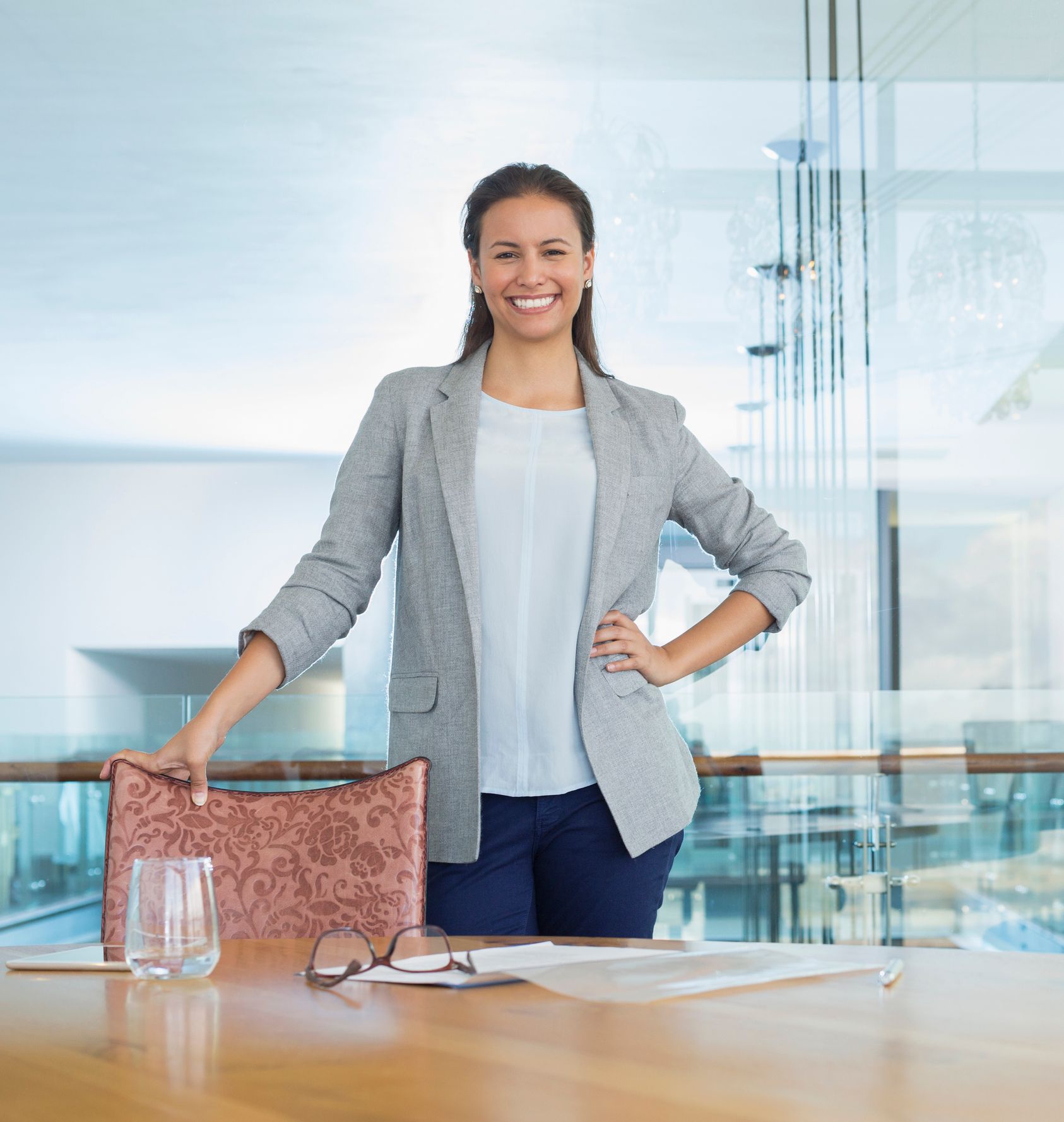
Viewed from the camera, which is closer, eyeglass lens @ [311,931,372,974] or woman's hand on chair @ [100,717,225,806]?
eyeglass lens @ [311,931,372,974]

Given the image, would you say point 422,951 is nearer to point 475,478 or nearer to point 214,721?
point 214,721

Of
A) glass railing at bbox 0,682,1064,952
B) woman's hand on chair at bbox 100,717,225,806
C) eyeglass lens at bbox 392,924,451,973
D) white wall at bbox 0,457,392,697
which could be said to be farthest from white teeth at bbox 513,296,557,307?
white wall at bbox 0,457,392,697

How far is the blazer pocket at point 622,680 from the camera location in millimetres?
1518

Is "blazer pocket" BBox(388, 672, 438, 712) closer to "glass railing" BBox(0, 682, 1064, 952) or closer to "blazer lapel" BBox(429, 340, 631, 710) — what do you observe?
"blazer lapel" BBox(429, 340, 631, 710)

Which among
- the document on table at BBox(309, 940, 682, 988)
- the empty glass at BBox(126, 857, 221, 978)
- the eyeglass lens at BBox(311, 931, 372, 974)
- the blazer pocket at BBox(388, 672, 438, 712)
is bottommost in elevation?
the eyeglass lens at BBox(311, 931, 372, 974)

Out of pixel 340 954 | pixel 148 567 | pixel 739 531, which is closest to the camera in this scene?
pixel 340 954

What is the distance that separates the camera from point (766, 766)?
3094 mm

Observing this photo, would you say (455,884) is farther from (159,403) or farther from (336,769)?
(159,403)

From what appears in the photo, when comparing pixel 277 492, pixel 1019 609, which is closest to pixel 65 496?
pixel 277 492

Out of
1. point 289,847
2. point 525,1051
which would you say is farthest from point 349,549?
point 525,1051

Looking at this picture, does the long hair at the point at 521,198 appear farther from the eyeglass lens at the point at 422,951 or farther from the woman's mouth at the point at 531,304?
the eyeglass lens at the point at 422,951

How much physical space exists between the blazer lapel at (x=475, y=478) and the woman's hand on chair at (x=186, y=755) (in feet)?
1.06

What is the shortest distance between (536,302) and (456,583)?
378 millimetres

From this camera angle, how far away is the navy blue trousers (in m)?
1.46
